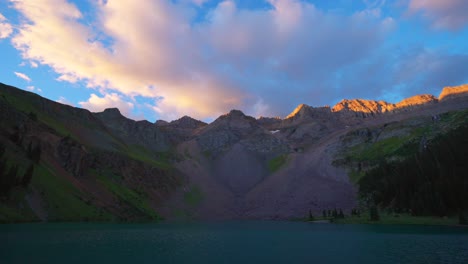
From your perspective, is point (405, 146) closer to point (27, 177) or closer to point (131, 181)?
point (131, 181)

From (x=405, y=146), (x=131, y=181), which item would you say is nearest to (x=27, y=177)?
(x=131, y=181)

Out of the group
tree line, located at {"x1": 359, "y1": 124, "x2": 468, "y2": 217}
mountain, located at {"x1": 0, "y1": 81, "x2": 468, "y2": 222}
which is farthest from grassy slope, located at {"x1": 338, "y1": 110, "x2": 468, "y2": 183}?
tree line, located at {"x1": 359, "y1": 124, "x2": 468, "y2": 217}

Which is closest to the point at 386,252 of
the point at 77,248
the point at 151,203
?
the point at 77,248

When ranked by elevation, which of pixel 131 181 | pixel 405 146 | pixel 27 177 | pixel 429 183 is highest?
pixel 405 146

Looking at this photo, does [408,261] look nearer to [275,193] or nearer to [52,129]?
[52,129]

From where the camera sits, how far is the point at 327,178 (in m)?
194

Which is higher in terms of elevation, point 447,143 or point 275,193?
point 447,143

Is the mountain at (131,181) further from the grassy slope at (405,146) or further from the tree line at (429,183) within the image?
the grassy slope at (405,146)

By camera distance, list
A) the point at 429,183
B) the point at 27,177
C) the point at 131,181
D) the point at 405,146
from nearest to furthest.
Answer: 1. the point at 27,177
2. the point at 429,183
3. the point at 131,181
4. the point at 405,146

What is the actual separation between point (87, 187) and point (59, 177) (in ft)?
45.2

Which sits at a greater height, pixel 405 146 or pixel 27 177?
pixel 405 146

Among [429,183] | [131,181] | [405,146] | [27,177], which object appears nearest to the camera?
[27,177]

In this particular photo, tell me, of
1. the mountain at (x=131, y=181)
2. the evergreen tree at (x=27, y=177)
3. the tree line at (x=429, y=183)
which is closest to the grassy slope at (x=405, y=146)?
the mountain at (x=131, y=181)

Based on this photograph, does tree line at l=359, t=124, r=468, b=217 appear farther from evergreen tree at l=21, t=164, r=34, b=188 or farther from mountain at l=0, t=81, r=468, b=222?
evergreen tree at l=21, t=164, r=34, b=188
